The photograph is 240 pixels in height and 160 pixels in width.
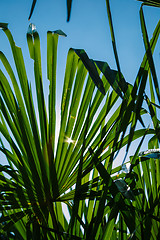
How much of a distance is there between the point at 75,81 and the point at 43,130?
30cm

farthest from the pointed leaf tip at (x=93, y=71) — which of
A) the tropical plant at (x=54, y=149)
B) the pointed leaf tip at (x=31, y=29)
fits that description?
the pointed leaf tip at (x=31, y=29)

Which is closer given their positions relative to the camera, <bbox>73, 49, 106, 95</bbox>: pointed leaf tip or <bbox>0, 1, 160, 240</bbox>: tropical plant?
<bbox>73, 49, 106, 95</bbox>: pointed leaf tip

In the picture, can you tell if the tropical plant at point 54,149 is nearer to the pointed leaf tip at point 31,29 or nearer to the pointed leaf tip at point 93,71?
the pointed leaf tip at point 31,29

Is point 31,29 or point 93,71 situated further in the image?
point 31,29

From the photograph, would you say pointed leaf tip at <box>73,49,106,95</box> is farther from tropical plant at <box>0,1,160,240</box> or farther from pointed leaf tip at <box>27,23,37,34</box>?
pointed leaf tip at <box>27,23,37,34</box>

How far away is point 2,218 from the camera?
950 millimetres

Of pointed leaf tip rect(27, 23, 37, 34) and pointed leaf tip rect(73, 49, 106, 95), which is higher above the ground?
pointed leaf tip rect(27, 23, 37, 34)

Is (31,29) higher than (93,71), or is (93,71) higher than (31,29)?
(31,29)

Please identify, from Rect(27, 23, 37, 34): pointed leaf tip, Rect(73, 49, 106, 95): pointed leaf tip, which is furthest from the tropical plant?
Rect(73, 49, 106, 95): pointed leaf tip

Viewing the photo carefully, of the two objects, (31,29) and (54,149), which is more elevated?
(31,29)

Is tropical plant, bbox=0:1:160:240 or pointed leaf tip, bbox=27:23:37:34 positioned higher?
pointed leaf tip, bbox=27:23:37:34

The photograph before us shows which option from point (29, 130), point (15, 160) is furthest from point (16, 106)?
point (15, 160)

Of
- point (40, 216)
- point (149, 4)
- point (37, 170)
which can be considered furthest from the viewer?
point (37, 170)

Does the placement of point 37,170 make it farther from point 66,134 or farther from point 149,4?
point 149,4
